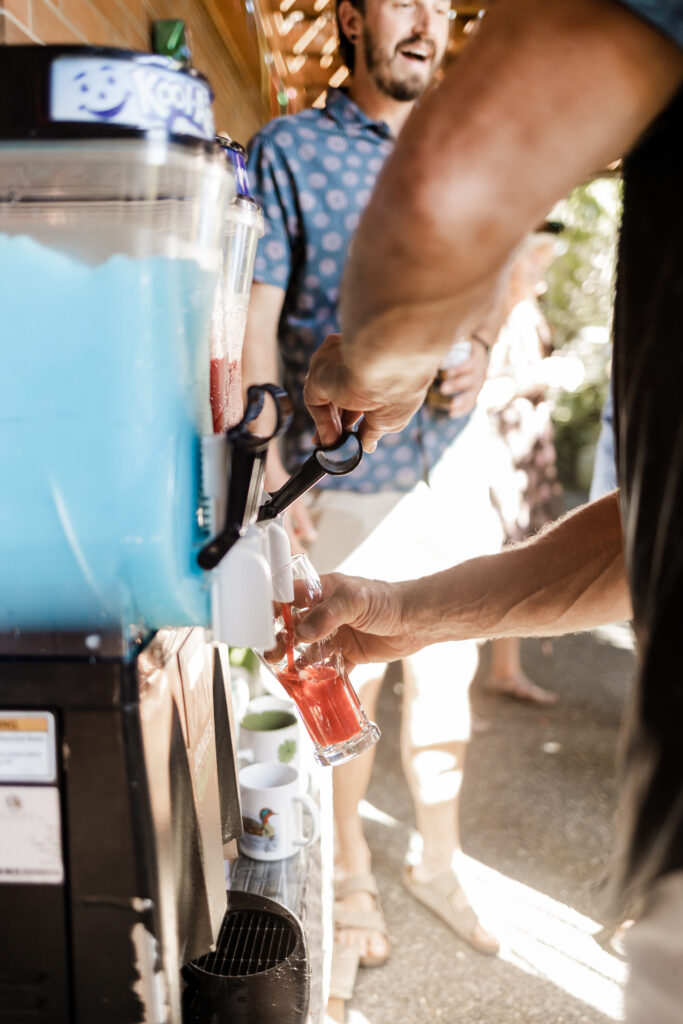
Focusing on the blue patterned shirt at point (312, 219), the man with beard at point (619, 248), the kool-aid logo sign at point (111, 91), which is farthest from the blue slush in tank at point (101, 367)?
the blue patterned shirt at point (312, 219)

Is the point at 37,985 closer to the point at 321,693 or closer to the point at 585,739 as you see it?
the point at 321,693

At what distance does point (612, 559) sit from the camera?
0.94 meters

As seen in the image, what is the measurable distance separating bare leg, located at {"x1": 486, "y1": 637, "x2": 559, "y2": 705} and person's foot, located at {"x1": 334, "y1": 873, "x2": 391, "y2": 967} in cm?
149

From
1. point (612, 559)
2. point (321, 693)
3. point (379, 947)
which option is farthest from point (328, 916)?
point (612, 559)

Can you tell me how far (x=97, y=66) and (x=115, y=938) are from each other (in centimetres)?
60

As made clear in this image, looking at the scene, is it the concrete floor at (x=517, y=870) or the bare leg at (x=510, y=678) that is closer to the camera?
the concrete floor at (x=517, y=870)

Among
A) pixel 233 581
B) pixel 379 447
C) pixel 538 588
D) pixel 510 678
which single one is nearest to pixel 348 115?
pixel 379 447

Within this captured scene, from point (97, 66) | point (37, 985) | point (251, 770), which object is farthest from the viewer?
point (251, 770)

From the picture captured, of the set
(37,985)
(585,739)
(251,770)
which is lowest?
(585,739)

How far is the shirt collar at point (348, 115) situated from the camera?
1813 mm

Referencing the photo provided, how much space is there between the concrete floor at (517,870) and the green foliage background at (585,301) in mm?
4007

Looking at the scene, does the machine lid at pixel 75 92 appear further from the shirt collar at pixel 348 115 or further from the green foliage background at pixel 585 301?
the green foliage background at pixel 585 301

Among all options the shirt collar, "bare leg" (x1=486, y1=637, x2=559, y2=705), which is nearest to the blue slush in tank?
the shirt collar

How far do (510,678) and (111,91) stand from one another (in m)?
3.14
